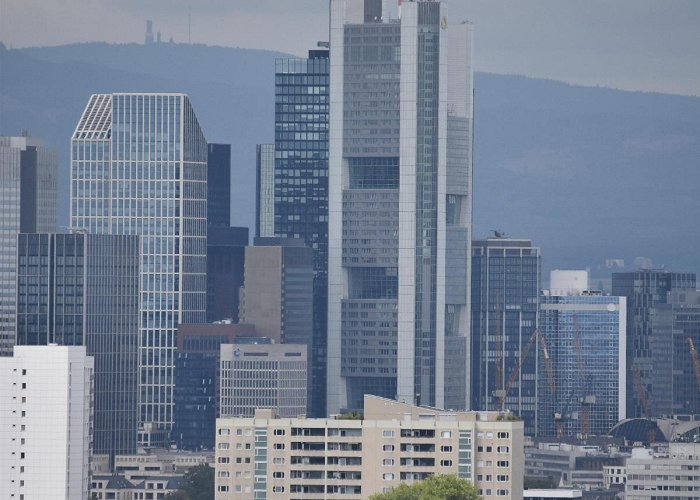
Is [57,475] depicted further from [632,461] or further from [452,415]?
[632,461]

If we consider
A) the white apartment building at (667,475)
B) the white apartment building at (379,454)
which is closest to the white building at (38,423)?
the white apartment building at (379,454)

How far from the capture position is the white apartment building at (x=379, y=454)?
115 meters

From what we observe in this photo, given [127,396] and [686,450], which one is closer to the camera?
[686,450]

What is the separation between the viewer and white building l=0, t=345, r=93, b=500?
5032 inches

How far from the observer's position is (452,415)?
117 meters

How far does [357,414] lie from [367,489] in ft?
23.3

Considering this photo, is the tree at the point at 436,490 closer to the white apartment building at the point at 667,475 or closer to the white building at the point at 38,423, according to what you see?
the white building at the point at 38,423

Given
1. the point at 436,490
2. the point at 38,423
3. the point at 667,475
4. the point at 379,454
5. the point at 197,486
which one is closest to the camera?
the point at 436,490

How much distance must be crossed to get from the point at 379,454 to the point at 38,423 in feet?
67.9

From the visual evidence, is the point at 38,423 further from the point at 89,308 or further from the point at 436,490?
the point at 89,308

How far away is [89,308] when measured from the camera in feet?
637

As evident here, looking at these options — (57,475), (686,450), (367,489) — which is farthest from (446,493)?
(686,450)

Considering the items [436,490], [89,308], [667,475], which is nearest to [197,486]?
[89,308]

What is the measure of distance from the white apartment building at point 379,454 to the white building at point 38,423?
1427 cm
